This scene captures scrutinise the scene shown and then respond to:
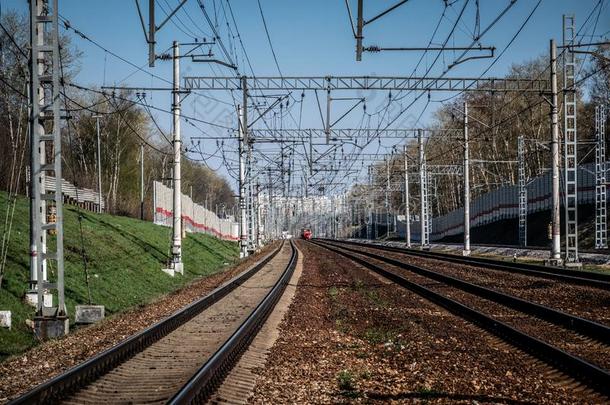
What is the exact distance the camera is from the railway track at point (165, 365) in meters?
8.45

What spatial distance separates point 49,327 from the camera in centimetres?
1446

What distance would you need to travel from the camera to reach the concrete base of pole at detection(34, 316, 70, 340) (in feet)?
47.2

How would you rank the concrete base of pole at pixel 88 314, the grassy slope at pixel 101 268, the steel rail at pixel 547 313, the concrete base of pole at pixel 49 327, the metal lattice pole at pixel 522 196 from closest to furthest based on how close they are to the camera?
the steel rail at pixel 547 313 < the concrete base of pole at pixel 49 327 < the grassy slope at pixel 101 268 < the concrete base of pole at pixel 88 314 < the metal lattice pole at pixel 522 196

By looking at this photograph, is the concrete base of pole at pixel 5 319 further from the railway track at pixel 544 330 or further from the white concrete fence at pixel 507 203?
the white concrete fence at pixel 507 203

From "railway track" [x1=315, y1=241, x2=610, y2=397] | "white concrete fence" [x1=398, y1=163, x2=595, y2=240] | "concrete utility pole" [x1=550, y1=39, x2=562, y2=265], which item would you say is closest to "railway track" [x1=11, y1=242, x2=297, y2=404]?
"railway track" [x1=315, y1=241, x2=610, y2=397]

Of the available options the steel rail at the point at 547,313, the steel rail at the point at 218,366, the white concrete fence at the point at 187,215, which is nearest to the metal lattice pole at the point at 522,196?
the white concrete fence at the point at 187,215

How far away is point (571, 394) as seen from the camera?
27.7 ft

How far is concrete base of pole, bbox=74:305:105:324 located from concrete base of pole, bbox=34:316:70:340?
5.93 ft

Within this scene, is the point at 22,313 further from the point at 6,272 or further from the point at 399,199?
the point at 399,199

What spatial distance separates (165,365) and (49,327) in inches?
184

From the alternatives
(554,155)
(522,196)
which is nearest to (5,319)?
(554,155)

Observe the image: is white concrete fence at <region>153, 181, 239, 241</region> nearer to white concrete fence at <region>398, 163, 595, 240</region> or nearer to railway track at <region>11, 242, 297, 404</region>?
white concrete fence at <region>398, 163, 595, 240</region>

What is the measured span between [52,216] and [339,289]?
10.8m

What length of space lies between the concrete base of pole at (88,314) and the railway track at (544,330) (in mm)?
7957
